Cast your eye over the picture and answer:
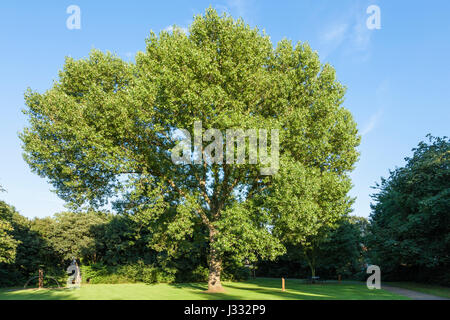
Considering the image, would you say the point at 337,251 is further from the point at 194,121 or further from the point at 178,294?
the point at 194,121

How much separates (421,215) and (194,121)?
24.9m

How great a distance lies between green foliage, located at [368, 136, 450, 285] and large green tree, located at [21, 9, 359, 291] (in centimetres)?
1188

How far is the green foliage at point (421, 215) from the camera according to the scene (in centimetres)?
A: 2973

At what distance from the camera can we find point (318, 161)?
2448cm

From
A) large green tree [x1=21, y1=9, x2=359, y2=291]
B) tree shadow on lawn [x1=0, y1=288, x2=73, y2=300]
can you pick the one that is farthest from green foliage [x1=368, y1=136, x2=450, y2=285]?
tree shadow on lawn [x1=0, y1=288, x2=73, y2=300]

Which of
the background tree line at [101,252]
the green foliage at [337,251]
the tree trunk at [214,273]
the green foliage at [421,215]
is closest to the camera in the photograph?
the tree trunk at [214,273]

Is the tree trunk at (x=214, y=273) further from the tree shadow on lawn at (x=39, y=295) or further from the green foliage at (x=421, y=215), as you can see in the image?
the green foliage at (x=421, y=215)

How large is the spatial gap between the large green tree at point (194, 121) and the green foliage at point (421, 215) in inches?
468

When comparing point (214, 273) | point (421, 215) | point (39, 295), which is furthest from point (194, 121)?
point (421, 215)

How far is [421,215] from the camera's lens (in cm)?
3022

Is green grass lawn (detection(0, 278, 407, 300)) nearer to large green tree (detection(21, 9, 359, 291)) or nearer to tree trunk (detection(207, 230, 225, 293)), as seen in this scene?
tree trunk (detection(207, 230, 225, 293))

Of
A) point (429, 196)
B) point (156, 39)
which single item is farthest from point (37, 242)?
point (429, 196)

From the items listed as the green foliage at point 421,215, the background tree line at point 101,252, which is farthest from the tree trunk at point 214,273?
the green foliage at point 421,215
